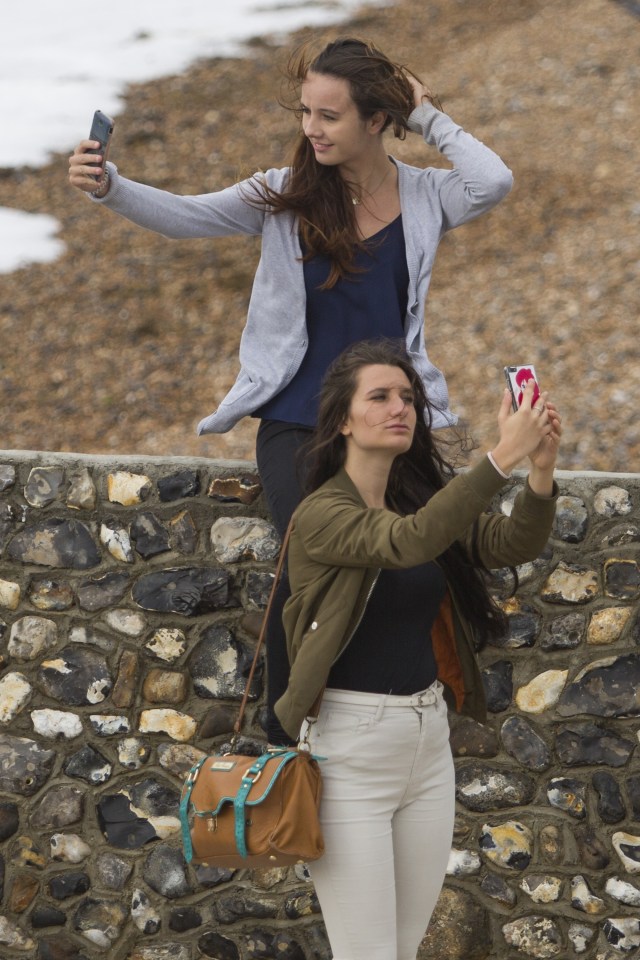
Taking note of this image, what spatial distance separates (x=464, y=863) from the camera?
12.1 feet

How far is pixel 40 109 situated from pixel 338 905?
348 inches

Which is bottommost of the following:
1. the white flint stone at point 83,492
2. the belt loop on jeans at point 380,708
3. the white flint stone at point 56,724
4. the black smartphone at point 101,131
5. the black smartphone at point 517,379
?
the white flint stone at point 56,724

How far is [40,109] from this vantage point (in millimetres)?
10344

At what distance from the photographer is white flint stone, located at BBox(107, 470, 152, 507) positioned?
3.72 metres

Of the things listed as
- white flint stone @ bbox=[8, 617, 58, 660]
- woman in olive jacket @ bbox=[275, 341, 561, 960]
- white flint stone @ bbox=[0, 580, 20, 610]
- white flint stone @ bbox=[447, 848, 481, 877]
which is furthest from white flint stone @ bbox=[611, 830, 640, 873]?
white flint stone @ bbox=[0, 580, 20, 610]

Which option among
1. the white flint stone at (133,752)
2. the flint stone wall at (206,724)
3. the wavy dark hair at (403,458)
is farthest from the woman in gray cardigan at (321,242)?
the white flint stone at (133,752)

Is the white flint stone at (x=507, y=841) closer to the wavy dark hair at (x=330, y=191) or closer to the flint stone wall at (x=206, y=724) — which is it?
the flint stone wall at (x=206, y=724)

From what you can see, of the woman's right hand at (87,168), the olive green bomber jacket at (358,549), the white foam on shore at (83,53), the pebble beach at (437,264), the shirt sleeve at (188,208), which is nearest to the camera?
the olive green bomber jacket at (358,549)

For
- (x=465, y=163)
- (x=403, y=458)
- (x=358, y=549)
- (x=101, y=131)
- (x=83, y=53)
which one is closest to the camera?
(x=358, y=549)

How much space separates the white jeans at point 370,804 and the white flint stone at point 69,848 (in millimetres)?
1279

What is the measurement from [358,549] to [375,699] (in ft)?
1.13

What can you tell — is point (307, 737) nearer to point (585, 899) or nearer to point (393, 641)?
point (393, 641)

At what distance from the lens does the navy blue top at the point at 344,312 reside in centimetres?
317

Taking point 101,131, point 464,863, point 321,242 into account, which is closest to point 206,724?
point 464,863
